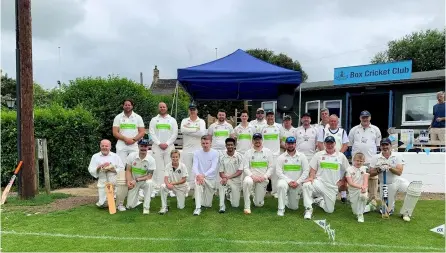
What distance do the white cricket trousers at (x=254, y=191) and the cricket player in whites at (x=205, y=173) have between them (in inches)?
23.4

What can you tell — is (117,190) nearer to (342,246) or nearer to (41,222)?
(41,222)

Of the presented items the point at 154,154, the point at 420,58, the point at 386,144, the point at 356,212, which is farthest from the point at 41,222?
the point at 420,58

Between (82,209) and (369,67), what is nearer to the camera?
(82,209)

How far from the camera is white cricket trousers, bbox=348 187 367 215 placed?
5.67 m

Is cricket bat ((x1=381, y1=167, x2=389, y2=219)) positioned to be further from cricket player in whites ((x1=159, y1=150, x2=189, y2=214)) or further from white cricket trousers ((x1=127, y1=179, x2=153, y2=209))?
white cricket trousers ((x1=127, y1=179, x2=153, y2=209))

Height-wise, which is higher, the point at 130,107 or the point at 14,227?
the point at 130,107

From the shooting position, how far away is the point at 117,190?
629cm

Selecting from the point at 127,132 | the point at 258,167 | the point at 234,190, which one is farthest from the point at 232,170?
the point at 127,132

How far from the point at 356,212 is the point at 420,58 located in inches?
979

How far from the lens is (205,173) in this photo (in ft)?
21.1

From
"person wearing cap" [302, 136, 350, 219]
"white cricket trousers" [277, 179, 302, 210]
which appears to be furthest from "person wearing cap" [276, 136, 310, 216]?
"person wearing cap" [302, 136, 350, 219]

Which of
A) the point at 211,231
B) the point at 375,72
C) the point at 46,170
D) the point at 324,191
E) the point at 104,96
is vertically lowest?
the point at 211,231

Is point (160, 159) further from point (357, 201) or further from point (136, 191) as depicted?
point (357, 201)

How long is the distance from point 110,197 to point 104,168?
0.50 meters
